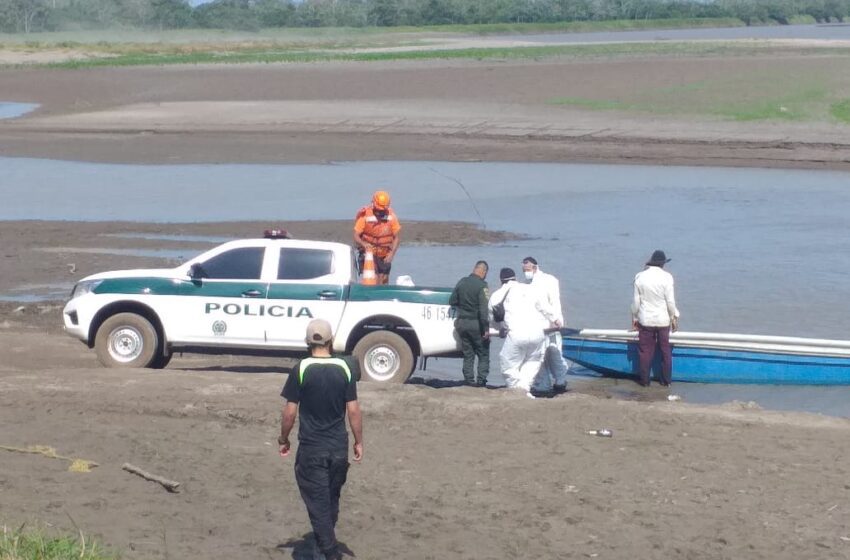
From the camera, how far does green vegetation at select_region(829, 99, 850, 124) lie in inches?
1663

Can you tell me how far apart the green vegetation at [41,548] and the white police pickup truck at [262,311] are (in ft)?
22.5

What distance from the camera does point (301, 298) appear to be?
48.4ft

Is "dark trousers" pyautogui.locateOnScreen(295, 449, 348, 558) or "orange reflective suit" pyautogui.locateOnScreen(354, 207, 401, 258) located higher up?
"orange reflective suit" pyautogui.locateOnScreen(354, 207, 401, 258)

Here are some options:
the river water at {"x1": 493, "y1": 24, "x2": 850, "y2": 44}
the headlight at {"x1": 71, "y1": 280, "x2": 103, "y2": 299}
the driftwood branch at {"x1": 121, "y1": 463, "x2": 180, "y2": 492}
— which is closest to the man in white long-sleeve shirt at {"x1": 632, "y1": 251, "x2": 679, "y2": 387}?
the headlight at {"x1": 71, "y1": 280, "x2": 103, "y2": 299}

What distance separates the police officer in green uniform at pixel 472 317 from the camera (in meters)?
14.7

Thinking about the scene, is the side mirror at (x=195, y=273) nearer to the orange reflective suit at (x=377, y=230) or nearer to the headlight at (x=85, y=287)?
the headlight at (x=85, y=287)

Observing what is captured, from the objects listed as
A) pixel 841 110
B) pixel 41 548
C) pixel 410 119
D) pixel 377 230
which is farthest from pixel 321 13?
pixel 41 548

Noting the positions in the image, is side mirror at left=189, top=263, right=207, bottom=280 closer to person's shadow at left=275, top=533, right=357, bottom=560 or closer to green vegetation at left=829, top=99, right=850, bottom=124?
person's shadow at left=275, top=533, right=357, bottom=560

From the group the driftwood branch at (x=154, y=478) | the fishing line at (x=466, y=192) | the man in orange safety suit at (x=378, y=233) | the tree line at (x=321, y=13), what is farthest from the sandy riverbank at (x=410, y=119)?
the tree line at (x=321, y=13)

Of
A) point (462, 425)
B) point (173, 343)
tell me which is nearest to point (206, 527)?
point (462, 425)

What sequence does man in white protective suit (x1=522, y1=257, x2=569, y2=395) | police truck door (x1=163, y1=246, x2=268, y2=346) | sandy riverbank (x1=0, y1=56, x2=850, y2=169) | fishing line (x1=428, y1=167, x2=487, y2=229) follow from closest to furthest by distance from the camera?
police truck door (x1=163, y1=246, x2=268, y2=346) < man in white protective suit (x1=522, y1=257, x2=569, y2=395) < fishing line (x1=428, y1=167, x2=487, y2=229) < sandy riverbank (x1=0, y1=56, x2=850, y2=169)

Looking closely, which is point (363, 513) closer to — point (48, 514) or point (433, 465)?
point (433, 465)

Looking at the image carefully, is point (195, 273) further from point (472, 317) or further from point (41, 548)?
point (41, 548)

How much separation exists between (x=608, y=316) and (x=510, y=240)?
7029 millimetres
